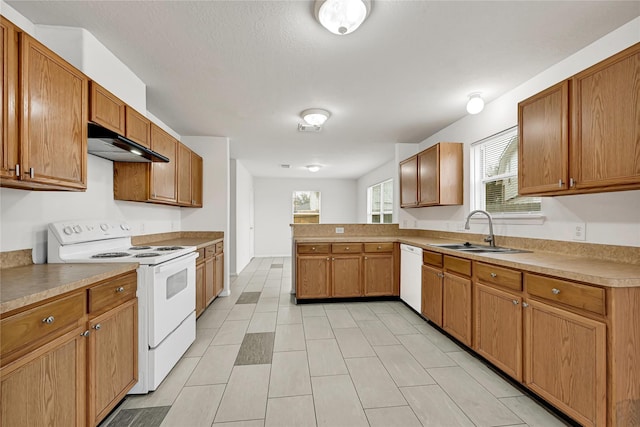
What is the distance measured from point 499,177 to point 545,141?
3.22 feet

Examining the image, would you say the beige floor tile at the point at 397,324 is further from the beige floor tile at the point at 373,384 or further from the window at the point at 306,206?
the window at the point at 306,206

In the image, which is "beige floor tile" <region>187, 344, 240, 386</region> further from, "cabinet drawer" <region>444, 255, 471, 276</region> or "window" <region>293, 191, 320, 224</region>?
"window" <region>293, 191, 320, 224</region>

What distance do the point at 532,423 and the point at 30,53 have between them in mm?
3298

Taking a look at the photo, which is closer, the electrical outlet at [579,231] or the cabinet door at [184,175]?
the electrical outlet at [579,231]

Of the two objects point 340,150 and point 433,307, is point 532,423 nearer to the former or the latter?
point 433,307

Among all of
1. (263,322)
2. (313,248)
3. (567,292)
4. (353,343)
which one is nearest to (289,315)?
(263,322)

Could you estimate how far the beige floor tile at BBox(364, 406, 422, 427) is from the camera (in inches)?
63.4

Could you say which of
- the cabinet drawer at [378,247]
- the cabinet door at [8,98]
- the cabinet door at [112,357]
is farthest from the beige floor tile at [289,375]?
the cabinet door at [8,98]

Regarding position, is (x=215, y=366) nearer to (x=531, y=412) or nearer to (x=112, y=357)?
(x=112, y=357)

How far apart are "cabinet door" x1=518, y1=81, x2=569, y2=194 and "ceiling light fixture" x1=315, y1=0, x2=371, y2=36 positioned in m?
1.42

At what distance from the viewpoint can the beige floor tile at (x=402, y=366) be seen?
203cm

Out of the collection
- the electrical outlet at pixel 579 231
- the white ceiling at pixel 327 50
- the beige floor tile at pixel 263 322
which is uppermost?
the white ceiling at pixel 327 50

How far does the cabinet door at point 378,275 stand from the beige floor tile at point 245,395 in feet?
6.60

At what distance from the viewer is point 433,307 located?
299 cm
